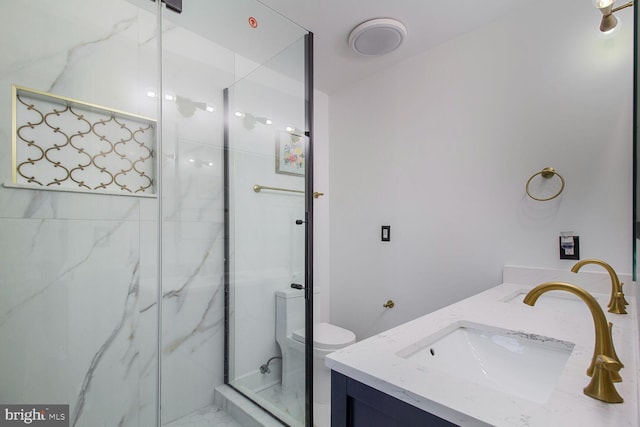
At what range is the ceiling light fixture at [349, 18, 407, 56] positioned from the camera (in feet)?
5.81

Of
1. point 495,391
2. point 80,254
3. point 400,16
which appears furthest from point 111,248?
point 400,16

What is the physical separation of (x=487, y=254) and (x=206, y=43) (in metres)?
2.09

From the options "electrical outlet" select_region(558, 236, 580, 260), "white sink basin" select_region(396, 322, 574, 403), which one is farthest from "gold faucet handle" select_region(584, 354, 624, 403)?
"electrical outlet" select_region(558, 236, 580, 260)

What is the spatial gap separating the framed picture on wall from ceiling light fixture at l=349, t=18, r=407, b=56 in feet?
2.38

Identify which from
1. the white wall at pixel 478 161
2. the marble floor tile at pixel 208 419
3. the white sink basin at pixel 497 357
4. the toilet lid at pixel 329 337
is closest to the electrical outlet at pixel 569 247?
the white wall at pixel 478 161

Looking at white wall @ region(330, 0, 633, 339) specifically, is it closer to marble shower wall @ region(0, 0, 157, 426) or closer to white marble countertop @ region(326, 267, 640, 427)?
white marble countertop @ region(326, 267, 640, 427)

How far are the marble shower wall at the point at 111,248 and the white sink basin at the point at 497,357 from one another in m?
1.39

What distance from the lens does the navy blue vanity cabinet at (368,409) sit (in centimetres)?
61

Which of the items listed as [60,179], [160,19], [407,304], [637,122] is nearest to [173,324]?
[60,179]

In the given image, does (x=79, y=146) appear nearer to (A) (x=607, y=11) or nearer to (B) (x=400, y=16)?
(B) (x=400, y=16)

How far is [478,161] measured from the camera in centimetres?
183

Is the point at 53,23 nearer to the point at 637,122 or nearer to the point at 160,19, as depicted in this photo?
the point at 160,19

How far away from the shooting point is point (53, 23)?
1346 mm

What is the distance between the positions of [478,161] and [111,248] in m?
→ 2.08
